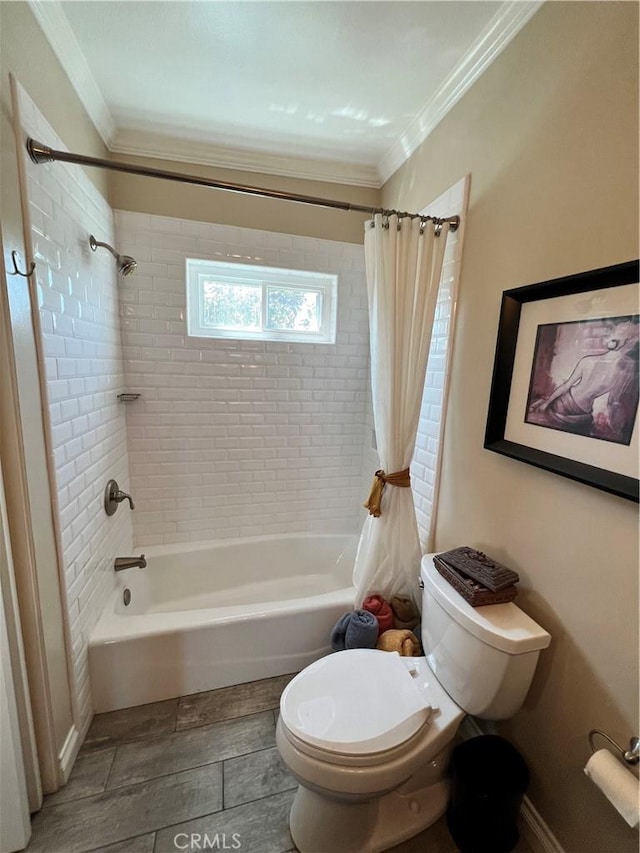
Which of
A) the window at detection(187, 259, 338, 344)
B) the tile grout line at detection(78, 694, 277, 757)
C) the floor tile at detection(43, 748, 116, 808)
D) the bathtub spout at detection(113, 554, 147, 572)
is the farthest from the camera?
the window at detection(187, 259, 338, 344)

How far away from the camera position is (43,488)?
3.62ft

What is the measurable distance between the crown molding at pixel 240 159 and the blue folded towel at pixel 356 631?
2.26m

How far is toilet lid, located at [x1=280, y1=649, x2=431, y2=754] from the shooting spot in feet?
3.22

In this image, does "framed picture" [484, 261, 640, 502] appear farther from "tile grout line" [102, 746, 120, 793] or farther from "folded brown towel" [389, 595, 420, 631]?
"tile grout line" [102, 746, 120, 793]

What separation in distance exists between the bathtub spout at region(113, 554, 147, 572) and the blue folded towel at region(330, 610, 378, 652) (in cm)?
101

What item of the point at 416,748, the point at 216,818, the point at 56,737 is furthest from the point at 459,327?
the point at 56,737

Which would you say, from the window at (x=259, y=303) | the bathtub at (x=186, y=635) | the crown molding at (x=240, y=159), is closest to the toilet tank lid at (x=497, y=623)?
the bathtub at (x=186, y=635)

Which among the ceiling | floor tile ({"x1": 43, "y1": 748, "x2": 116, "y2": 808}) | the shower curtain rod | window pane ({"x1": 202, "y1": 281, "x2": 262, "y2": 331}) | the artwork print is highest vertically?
the ceiling

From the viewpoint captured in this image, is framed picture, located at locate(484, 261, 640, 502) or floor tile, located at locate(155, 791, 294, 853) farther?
floor tile, located at locate(155, 791, 294, 853)

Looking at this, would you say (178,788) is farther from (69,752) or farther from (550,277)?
(550,277)

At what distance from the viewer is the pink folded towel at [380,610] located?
5.12ft

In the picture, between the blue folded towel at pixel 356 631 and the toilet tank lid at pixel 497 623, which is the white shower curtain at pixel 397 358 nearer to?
the blue folded towel at pixel 356 631

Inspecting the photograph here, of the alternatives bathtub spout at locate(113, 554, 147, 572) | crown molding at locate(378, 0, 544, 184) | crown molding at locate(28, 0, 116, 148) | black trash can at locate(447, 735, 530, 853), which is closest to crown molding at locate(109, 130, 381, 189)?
crown molding at locate(28, 0, 116, 148)

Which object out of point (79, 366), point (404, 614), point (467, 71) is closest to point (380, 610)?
point (404, 614)
